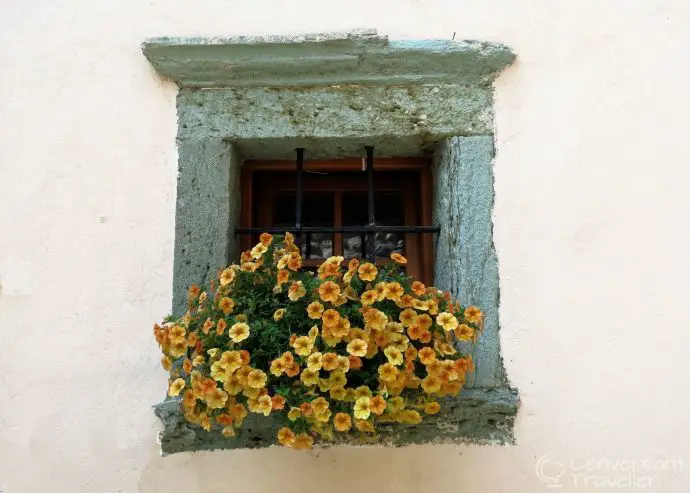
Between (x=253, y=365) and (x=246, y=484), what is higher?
(x=253, y=365)

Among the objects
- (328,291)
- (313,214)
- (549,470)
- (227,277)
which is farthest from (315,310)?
(549,470)

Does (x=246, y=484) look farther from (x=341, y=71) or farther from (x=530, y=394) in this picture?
(x=341, y=71)

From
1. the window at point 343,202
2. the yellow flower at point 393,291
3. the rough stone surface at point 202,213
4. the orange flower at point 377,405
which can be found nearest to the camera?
the orange flower at point 377,405

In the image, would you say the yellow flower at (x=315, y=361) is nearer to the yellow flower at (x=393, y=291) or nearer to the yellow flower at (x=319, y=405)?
the yellow flower at (x=319, y=405)

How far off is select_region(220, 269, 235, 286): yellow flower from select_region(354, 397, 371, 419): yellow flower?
469 mm

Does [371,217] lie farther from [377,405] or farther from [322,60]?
[377,405]

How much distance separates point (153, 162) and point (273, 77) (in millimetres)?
478

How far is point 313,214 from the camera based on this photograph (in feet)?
7.70

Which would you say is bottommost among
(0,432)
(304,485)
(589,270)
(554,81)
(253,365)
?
(304,485)

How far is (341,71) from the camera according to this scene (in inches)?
84.4

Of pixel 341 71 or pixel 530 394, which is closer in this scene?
pixel 530 394

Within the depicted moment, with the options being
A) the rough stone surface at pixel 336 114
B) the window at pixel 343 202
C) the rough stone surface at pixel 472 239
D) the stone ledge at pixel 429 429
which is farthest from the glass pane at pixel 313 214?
the stone ledge at pixel 429 429

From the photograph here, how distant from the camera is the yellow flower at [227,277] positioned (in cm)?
175

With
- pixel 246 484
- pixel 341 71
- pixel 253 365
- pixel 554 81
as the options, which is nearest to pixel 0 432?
pixel 246 484
